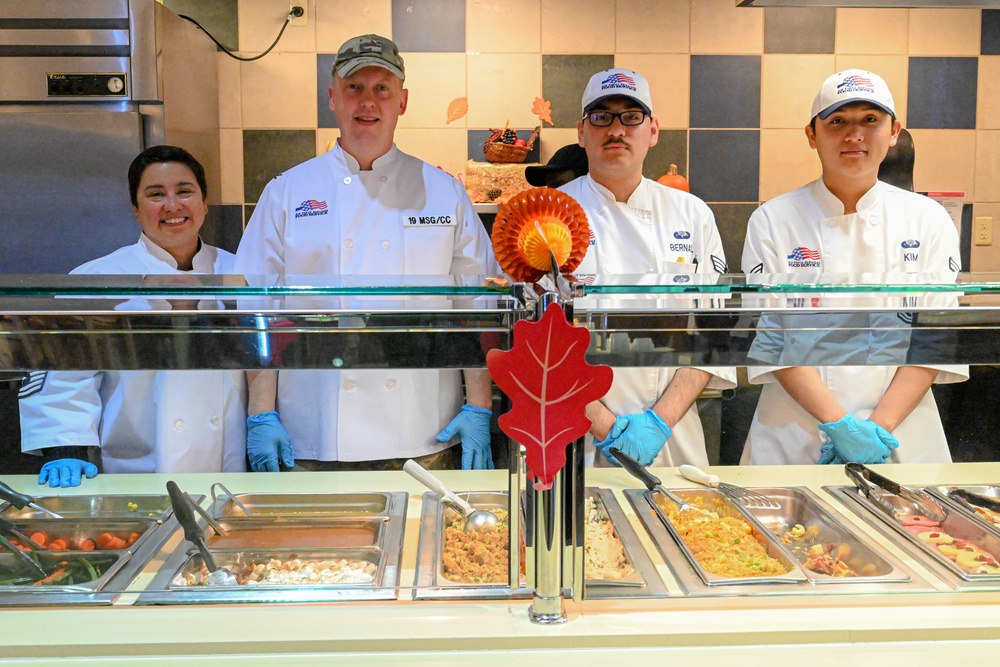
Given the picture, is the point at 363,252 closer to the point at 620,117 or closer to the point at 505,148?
the point at 620,117

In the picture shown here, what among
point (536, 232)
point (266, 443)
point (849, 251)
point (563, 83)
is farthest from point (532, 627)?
point (563, 83)

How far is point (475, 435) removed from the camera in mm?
1813

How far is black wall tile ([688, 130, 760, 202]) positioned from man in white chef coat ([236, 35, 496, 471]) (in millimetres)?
1655

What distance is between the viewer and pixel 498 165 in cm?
348

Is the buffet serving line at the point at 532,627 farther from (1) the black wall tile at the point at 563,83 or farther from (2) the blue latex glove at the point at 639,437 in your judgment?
(1) the black wall tile at the point at 563,83

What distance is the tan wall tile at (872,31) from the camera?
369 centimetres

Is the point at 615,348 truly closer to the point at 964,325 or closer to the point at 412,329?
the point at 412,329

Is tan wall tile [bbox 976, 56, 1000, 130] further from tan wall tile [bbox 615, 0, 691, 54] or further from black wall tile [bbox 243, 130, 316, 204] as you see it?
black wall tile [bbox 243, 130, 316, 204]

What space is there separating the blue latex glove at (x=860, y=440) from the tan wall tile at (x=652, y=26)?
2.36m

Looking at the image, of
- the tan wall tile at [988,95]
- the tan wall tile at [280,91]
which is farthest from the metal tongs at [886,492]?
the tan wall tile at [988,95]

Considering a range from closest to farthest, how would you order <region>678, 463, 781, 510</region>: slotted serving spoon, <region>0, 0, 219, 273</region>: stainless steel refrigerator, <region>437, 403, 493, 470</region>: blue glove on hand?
<region>678, 463, 781, 510</region>: slotted serving spoon
<region>437, 403, 493, 470</region>: blue glove on hand
<region>0, 0, 219, 273</region>: stainless steel refrigerator

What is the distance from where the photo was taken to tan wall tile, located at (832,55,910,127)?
3701 millimetres

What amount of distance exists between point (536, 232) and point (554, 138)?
106 inches

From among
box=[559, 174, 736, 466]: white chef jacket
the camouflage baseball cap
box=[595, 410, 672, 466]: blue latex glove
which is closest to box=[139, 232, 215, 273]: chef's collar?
the camouflage baseball cap
